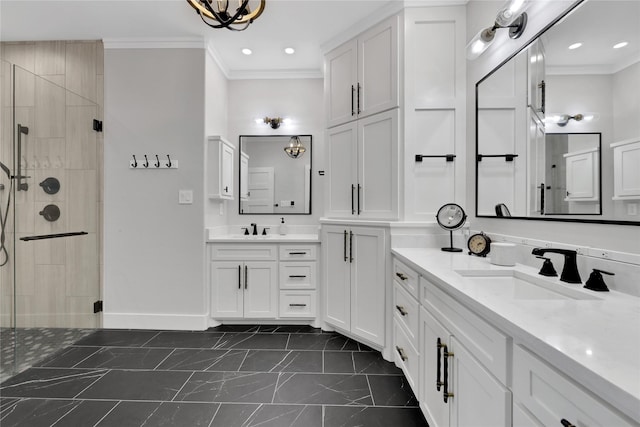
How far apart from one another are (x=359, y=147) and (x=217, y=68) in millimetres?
1895

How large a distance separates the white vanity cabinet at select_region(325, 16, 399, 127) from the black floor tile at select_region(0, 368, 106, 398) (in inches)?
107

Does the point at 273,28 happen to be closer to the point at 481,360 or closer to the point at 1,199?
the point at 1,199

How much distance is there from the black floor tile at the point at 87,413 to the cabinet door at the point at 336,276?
162 centimetres

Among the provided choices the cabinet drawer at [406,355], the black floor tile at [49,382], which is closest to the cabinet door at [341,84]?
the cabinet drawer at [406,355]

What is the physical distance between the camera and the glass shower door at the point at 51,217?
2.15 meters

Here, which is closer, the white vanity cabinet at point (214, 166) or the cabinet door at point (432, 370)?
the cabinet door at point (432, 370)

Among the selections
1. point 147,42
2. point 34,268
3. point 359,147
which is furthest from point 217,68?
point 34,268

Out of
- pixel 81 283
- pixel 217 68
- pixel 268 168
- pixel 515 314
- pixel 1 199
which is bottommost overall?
pixel 81 283

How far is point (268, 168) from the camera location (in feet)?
10.7

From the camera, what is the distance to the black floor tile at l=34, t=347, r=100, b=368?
2.07 m

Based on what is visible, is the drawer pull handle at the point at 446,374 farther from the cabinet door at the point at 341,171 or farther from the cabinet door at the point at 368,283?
the cabinet door at the point at 341,171

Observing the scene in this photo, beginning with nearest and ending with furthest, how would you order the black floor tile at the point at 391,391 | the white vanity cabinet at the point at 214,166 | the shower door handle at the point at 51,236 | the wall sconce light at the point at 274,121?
the black floor tile at the point at 391,391 < the shower door handle at the point at 51,236 < the white vanity cabinet at the point at 214,166 < the wall sconce light at the point at 274,121

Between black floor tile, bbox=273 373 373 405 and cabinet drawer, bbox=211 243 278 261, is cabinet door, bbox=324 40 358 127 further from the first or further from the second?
black floor tile, bbox=273 373 373 405

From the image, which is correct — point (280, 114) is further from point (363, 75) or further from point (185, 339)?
point (185, 339)
